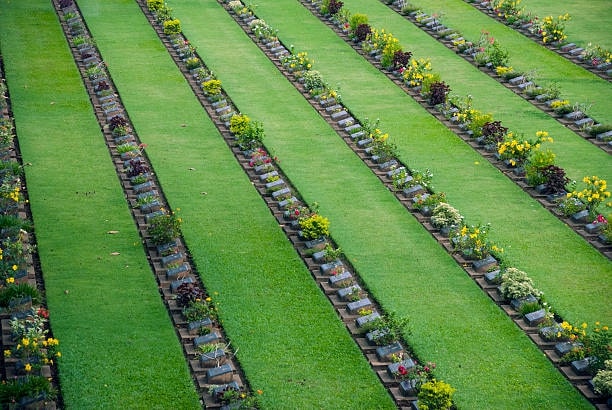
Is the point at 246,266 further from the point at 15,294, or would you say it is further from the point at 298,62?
the point at 298,62

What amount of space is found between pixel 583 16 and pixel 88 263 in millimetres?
22757

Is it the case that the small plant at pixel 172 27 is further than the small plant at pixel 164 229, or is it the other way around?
the small plant at pixel 172 27

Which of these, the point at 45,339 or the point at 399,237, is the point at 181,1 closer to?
the point at 399,237

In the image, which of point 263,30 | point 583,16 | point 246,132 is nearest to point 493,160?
point 246,132

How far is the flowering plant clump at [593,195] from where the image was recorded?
67.9ft

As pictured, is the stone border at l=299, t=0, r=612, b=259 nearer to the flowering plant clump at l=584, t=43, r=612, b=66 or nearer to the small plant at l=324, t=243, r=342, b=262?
the small plant at l=324, t=243, r=342, b=262

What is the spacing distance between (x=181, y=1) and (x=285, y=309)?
70.7 feet

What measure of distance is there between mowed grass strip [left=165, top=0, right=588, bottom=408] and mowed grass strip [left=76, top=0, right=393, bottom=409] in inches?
49.3

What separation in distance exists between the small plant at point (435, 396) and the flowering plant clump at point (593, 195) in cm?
794

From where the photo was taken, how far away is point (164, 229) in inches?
758

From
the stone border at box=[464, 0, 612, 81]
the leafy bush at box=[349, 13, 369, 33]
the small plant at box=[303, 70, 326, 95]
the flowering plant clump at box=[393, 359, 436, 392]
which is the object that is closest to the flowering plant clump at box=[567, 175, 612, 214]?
the flowering plant clump at box=[393, 359, 436, 392]

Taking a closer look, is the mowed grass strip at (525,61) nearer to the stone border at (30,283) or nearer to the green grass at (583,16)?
the green grass at (583,16)

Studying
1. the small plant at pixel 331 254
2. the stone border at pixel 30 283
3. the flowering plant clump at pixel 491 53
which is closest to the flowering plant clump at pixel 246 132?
the stone border at pixel 30 283

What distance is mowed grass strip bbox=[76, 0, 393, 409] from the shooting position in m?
15.5
